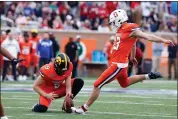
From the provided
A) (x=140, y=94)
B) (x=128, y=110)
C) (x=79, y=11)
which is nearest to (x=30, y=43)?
(x=79, y=11)

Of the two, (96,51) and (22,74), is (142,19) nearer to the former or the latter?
(96,51)

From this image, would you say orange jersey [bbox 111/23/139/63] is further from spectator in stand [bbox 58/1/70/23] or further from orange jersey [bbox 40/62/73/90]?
spectator in stand [bbox 58/1/70/23]

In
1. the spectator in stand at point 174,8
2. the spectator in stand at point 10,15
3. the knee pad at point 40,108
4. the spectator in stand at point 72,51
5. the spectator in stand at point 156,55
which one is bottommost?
the spectator in stand at point 156,55

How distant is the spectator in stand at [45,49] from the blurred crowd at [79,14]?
3289 mm

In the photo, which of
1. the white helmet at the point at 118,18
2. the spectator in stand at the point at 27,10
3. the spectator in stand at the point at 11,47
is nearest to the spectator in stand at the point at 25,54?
the spectator in stand at the point at 11,47

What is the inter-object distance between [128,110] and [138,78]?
0.57m

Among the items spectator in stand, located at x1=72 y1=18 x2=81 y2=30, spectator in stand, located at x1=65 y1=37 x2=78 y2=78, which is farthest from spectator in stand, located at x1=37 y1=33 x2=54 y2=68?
spectator in stand, located at x1=72 y1=18 x2=81 y2=30

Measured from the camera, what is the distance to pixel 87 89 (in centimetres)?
1633

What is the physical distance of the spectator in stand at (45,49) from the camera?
21031mm

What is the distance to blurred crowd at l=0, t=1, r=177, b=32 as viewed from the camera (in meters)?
24.9

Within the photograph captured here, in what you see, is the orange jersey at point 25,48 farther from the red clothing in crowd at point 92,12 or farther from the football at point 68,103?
the football at point 68,103

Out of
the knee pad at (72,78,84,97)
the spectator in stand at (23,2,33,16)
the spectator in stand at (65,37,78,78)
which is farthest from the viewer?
the spectator in stand at (23,2,33,16)

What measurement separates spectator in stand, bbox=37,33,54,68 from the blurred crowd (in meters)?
3.29

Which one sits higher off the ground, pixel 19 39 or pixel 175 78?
pixel 19 39
